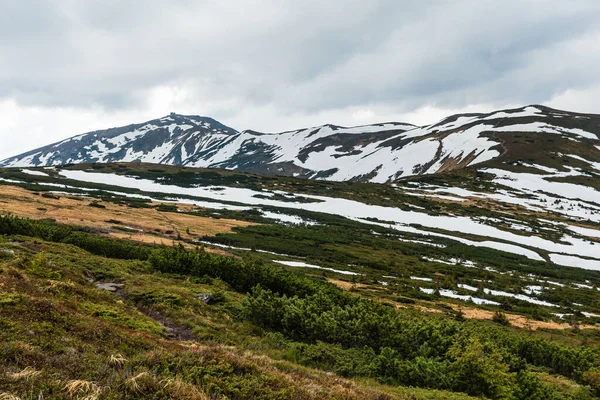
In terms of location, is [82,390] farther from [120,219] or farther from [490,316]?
[120,219]

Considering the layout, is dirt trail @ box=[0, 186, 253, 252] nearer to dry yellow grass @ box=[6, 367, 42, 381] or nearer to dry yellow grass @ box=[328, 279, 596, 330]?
dry yellow grass @ box=[328, 279, 596, 330]

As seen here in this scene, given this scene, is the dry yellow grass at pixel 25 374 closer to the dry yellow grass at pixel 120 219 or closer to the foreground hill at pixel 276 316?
the foreground hill at pixel 276 316

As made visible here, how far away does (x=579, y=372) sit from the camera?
18.5 meters

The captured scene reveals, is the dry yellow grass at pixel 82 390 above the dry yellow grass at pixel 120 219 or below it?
above

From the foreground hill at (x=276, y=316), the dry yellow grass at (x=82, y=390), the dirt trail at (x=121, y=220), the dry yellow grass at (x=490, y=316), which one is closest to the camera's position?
the dry yellow grass at (x=82, y=390)

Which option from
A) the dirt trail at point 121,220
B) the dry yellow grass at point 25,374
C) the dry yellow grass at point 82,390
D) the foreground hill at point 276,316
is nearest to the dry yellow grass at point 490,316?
the foreground hill at point 276,316

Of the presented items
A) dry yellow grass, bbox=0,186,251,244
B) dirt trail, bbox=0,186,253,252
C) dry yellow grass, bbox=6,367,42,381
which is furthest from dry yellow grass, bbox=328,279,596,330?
dry yellow grass, bbox=6,367,42,381

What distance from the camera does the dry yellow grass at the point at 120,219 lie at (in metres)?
54.2

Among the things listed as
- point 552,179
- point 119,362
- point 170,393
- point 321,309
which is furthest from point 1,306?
point 552,179

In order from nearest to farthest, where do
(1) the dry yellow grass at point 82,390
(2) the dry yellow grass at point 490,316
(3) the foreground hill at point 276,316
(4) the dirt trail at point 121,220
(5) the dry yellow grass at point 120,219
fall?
(1) the dry yellow grass at point 82,390 < (3) the foreground hill at point 276,316 < (2) the dry yellow grass at point 490,316 < (4) the dirt trail at point 121,220 < (5) the dry yellow grass at point 120,219

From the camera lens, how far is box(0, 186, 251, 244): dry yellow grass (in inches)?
2136

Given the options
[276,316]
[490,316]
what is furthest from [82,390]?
[490,316]

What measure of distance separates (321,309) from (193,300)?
652cm

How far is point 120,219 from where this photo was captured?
65625 millimetres
